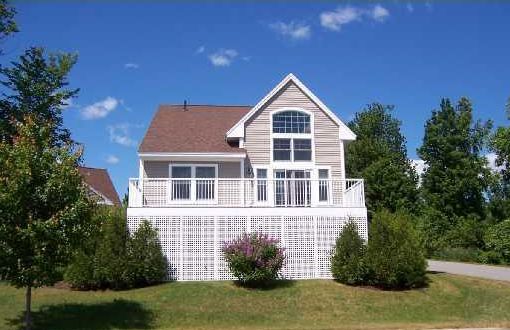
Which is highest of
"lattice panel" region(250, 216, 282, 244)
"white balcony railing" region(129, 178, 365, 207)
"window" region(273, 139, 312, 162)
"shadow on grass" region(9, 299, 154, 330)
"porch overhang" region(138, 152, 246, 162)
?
"window" region(273, 139, 312, 162)

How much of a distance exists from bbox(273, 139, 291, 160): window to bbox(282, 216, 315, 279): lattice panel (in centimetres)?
494

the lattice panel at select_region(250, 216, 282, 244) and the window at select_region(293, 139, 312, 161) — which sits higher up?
the window at select_region(293, 139, 312, 161)

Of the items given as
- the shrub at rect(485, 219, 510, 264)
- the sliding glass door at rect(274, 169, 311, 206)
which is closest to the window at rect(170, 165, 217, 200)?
the sliding glass door at rect(274, 169, 311, 206)

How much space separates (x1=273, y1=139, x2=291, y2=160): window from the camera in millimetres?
26672

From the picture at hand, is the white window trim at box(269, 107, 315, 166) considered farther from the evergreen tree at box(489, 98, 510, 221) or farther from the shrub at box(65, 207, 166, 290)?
the evergreen tree at box(489, 98, 510, 221)

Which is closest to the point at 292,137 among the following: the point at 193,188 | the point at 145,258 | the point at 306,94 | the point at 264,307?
the point at 306,94

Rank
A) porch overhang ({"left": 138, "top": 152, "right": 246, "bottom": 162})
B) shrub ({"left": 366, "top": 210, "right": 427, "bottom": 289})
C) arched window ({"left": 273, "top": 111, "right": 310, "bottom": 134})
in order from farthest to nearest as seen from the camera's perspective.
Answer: arched window ({"left": 273, "top": 111, "right": 310, "bottom": 134}), porch overhang ({"left": 138, "top": 152, "right": 246, "bottom": 162}), shrub ({"left": 366, "top": 210, "right": 427, "bottom": 289})

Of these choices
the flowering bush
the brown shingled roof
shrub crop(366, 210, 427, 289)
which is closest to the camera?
the flowering bush

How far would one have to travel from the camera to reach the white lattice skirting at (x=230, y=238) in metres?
21.9

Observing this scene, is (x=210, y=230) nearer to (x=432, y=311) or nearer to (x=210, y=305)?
(x=210, y=305)

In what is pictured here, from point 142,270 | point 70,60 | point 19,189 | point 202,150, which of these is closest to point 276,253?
point 142,270

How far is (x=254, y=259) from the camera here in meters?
20.3

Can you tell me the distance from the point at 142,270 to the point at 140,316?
3347mm

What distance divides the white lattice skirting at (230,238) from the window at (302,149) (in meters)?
4.93
